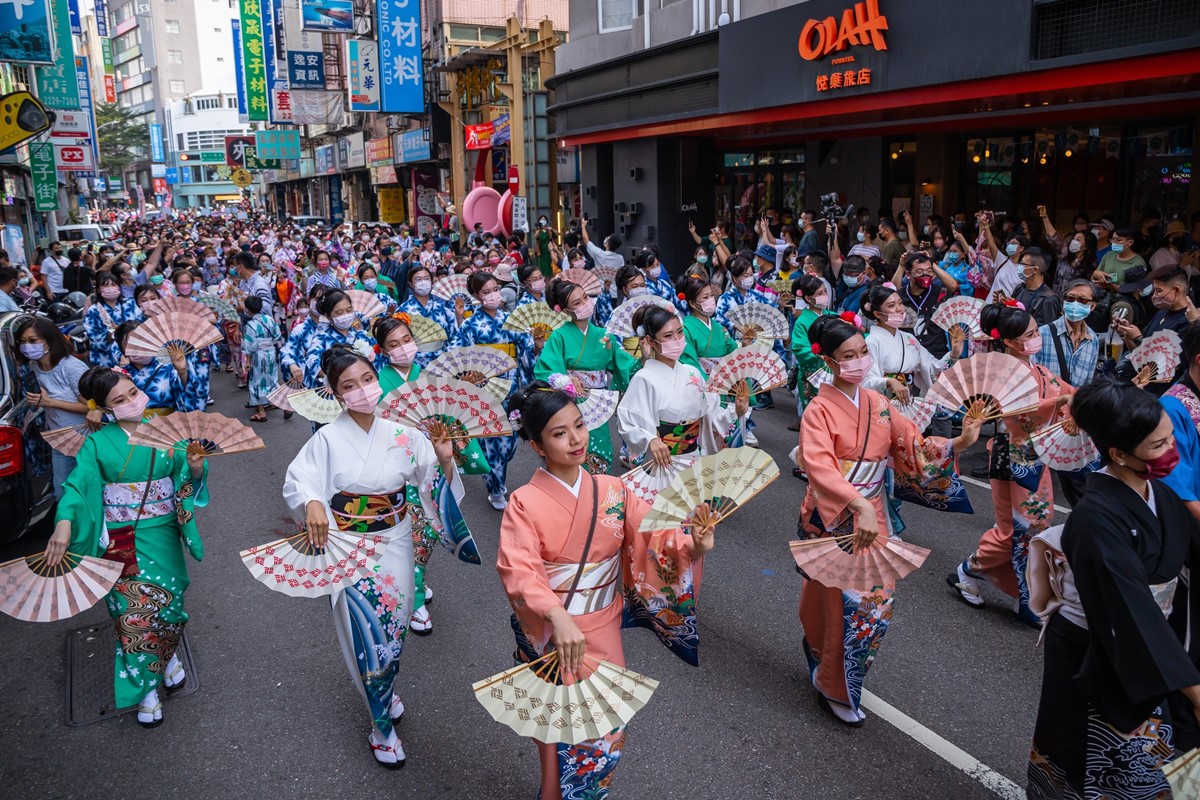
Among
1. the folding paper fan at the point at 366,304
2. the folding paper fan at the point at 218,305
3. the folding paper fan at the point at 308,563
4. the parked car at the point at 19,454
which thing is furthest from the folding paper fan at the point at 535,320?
the folding paper fan at the point at 218,305

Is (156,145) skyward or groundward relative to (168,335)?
skyward

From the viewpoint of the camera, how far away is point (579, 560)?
2.97 meters

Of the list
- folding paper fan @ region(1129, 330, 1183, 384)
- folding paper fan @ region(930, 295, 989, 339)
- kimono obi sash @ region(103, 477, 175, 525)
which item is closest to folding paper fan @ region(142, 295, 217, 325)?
kimono obi sash @ region(103, 477, 175, 525)

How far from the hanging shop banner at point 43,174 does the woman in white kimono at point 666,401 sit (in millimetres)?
20464

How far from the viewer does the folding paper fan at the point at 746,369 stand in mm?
5348

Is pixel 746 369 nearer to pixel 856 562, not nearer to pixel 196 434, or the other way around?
pixel 856 562

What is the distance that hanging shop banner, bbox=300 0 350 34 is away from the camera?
26.0 meters

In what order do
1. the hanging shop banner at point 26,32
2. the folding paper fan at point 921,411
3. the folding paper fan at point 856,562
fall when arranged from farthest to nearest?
1. the hanging shop banner at point 26,32
2. the folding paper fan at point 921,411
3. the folding paper fan at point 856,562

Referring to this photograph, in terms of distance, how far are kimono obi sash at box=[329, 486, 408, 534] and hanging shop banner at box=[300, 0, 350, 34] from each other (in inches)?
1005

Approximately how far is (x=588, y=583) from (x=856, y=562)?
109 centimetres

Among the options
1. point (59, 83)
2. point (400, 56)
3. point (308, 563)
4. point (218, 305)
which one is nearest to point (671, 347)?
point (308, 563)

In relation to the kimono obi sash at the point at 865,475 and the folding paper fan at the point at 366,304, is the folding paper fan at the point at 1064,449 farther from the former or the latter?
the folding paper fan at the point at 366,304

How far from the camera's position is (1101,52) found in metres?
8.73

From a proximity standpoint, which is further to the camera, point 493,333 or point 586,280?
point 586,280
